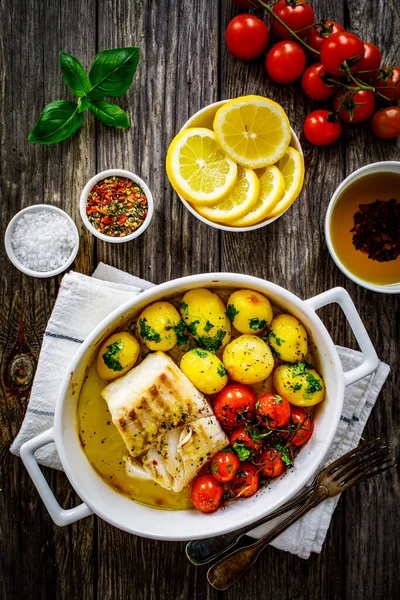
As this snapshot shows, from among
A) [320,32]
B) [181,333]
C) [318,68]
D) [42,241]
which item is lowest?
[181,333]

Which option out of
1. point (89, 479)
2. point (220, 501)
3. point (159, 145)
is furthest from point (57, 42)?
point (220, 501)

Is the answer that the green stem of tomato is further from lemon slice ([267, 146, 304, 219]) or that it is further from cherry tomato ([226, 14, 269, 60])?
lemon slice ([267, 146, 304, 219])

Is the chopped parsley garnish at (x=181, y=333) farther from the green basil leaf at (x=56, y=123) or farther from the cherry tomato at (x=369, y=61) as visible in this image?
the cherry tomato at (x=369, y=61)

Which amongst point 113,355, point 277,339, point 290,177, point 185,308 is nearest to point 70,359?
point 113,355

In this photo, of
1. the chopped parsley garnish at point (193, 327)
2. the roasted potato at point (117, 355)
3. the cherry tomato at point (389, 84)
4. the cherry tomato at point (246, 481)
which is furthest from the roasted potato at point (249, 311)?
the cherry tomato at point (389, 84)

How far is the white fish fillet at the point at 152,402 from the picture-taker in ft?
5.49

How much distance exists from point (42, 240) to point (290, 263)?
2.75 ft

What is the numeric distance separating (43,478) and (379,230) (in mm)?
1312

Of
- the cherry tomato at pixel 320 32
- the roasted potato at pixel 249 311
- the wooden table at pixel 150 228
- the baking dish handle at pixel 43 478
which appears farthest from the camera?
the wooden table at pixel 150 228

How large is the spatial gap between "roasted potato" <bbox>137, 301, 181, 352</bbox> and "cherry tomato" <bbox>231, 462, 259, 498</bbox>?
1.47 ft

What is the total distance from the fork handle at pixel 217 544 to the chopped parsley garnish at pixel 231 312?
62 cm

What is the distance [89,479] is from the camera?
5.59 ft

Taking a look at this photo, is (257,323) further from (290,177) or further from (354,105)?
(354,105)

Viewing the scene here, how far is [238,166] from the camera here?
1.77m
